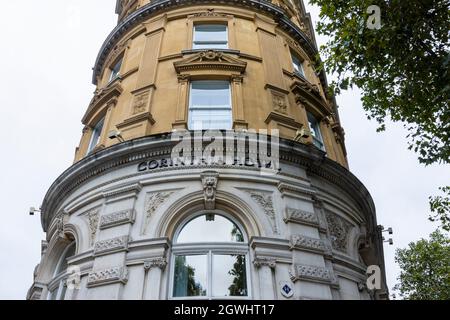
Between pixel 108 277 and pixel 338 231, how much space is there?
6180 mm

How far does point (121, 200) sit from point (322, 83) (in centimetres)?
1270

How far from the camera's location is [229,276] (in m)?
10.2

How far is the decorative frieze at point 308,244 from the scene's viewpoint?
10.3 m

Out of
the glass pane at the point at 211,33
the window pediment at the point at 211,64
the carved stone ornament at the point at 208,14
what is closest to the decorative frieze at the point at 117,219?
the window pediment at the point at 211,64

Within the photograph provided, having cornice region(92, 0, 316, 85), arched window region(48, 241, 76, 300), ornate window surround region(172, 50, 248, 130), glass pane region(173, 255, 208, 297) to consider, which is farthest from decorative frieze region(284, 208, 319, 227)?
cornice region(92, 0, 316, 85)

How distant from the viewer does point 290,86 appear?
592 inches

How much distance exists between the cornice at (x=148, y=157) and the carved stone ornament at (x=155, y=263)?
3.09 meters

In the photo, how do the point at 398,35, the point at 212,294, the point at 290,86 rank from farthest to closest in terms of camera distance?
the point at 290,86 → the point at 398,35 → the point at 212,294

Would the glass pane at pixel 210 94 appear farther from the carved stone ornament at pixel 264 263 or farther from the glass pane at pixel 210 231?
the carved stone ornament at pixel 264 263

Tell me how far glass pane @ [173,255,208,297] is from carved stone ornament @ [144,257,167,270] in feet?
1.54

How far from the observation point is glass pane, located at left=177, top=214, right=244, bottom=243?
35.6 feet

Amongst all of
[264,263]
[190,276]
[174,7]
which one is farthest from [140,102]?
[264,263]
